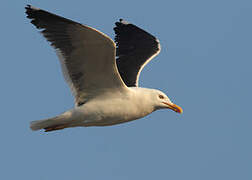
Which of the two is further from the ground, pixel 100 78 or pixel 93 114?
pixel 100 78

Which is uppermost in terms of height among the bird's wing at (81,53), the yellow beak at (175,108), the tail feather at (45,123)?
Answer: the bird's wing at (81,53)

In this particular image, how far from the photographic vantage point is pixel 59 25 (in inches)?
337

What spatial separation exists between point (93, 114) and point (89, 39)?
1685 millimetres

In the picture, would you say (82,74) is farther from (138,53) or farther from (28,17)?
(138,53)

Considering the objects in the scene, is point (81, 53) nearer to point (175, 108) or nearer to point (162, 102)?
point (162, 102)

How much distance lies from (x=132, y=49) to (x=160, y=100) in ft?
8.37

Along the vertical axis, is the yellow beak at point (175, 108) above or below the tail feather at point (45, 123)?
above

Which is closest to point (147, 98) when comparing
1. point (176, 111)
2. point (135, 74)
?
point (176, 111)

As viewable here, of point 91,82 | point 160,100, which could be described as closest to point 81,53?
point 91,82

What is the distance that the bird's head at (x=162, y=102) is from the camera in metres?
10.1

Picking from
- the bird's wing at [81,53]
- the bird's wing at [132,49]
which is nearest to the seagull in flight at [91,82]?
the bird's wing at [81,53]

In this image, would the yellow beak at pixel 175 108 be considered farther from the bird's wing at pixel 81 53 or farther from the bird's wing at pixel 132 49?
the bird's wing at pixel 81 53

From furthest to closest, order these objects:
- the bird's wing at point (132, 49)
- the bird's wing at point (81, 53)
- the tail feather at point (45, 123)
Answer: the bird's wing at point (132, 49) < the tail feather at point (45, 123) < the bird's wing at point (81, 53)

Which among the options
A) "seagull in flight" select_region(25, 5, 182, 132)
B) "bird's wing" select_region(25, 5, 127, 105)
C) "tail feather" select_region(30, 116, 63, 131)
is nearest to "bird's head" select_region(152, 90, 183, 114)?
"seagull in flight" select_region(25, 5, 182, 132)
